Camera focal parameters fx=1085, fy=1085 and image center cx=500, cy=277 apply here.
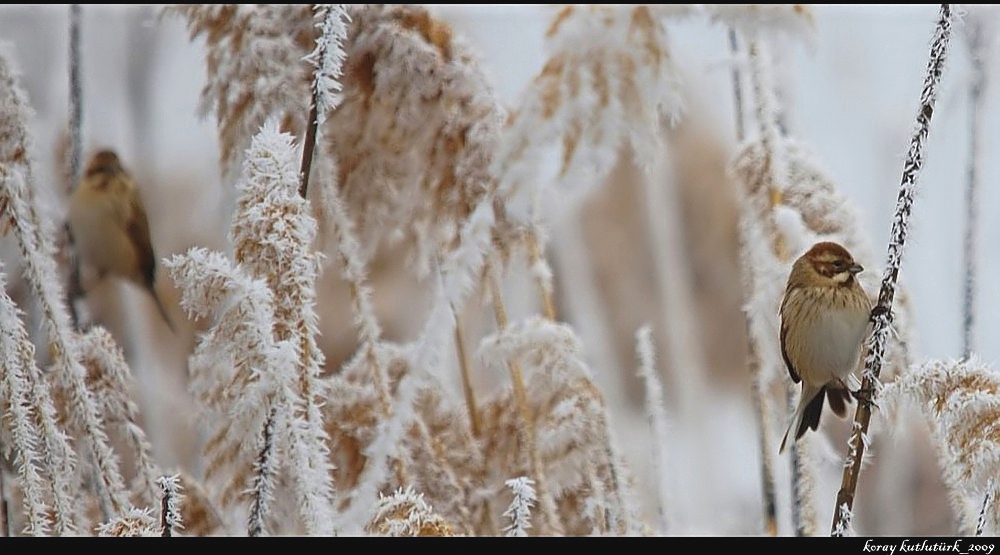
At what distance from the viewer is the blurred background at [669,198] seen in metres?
2.11

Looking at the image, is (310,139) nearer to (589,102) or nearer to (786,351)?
(589,102)

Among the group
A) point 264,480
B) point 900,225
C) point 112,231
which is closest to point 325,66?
point 264,480

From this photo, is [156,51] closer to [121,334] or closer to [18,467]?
[121,334]

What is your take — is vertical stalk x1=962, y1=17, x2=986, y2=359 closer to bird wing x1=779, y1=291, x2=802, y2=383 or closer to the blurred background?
the blurred background

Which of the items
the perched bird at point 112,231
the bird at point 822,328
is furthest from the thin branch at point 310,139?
the perched bird at point 112,231

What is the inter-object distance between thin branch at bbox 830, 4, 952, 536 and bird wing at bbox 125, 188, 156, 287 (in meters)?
1.59

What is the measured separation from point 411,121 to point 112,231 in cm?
100

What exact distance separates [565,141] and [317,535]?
0.42m

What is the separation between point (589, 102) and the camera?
3.10 feet

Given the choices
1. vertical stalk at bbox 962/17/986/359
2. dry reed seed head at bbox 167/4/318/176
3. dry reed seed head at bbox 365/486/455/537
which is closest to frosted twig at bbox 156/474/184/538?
dry reed seed head at bbox 365/486/455/537

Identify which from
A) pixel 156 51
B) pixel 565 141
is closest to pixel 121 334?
pixel 156 51

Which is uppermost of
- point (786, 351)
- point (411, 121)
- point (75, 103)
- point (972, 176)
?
point (75, 103)
